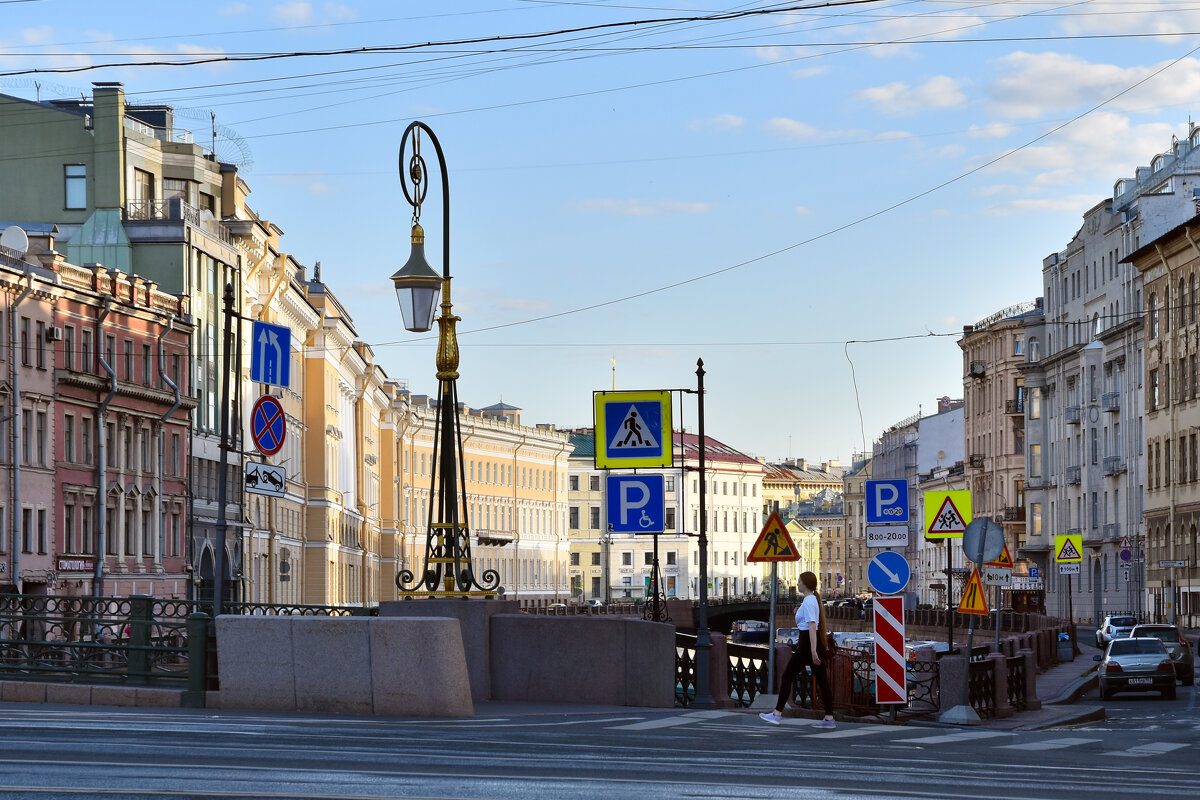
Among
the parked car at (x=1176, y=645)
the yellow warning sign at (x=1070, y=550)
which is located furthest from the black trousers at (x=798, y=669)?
the yellow warning sign at (x=1070, y=550)

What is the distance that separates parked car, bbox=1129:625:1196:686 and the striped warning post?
1943 cm

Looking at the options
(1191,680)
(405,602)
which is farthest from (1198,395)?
(405,602)

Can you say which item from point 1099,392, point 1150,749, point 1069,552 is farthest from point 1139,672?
point 1099,392

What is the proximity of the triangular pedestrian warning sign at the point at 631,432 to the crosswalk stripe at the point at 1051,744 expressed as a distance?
6.65 meters

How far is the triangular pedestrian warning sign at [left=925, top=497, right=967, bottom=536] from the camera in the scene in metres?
28.1

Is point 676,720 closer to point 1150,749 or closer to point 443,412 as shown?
point 443,412

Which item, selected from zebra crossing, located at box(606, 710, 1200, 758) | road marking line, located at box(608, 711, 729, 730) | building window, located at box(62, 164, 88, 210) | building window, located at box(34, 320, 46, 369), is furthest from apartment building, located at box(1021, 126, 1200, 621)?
road marking line, located at box(608, 711, 729, 730)

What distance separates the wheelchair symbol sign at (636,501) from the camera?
26875 millimetres

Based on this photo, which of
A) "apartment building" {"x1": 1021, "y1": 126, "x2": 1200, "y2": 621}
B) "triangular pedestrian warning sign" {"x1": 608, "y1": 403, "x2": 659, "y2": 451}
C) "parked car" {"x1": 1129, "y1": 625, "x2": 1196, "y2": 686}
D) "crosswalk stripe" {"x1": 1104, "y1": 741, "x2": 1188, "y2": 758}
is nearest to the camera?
"crosswalk stripe" {"x1": 1104, "y1": 741, "x2": 1188, "y2": 758}

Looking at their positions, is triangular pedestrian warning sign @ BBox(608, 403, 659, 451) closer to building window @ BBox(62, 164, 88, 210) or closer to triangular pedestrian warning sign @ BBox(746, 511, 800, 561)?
triangular pedestrian warning sign @ BBox(746, 511, 800, 561)

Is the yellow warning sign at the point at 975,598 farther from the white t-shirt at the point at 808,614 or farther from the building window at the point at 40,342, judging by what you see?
the building window at the point at 40,342

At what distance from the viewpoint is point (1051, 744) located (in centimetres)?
2102

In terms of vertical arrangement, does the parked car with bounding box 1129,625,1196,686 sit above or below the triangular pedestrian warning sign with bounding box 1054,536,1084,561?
below

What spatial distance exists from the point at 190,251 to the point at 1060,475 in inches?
2333
